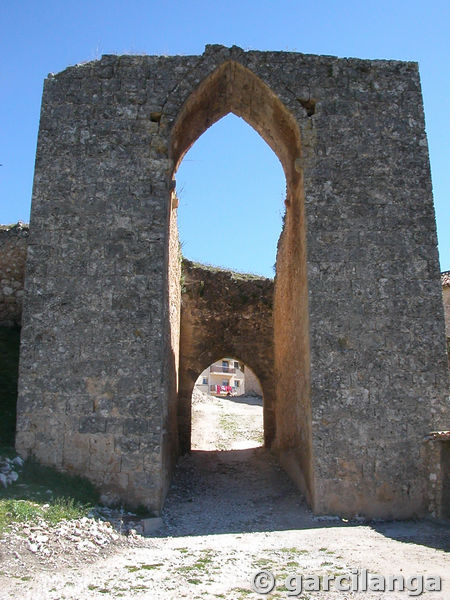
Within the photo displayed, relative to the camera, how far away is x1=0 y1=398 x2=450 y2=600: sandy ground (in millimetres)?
4215

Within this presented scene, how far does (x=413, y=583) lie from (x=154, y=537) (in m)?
2.78

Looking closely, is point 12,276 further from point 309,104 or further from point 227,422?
point 227,422

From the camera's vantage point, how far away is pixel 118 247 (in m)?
7.22

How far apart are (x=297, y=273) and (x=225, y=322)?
472 centimetres

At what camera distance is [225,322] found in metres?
12.9

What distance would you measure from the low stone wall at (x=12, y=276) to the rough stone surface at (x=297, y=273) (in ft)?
11.0

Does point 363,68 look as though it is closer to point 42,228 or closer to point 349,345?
point 349,345

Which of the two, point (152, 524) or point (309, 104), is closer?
point (152, 524)

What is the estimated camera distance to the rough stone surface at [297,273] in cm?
668

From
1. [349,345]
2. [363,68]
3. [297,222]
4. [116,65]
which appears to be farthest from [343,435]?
[116,65]

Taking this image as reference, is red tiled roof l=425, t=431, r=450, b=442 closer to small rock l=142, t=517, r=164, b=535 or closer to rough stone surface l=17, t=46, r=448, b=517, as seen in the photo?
rough stone surface l=17, t=46, r=448, b=517

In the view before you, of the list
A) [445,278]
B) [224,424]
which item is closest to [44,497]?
[224,424]

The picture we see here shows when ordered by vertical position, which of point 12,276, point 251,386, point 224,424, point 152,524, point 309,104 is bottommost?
point 152,524

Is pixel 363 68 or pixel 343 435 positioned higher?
pixel 363 68
